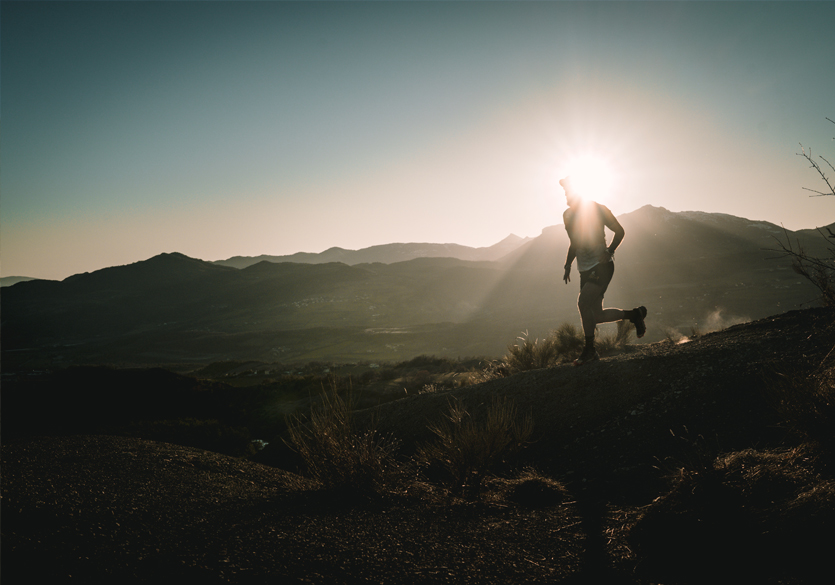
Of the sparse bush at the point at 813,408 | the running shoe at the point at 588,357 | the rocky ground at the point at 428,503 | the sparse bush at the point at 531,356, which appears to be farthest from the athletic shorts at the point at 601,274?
the sparse bush at the point at 531,356

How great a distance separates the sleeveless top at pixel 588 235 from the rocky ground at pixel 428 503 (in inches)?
52.4

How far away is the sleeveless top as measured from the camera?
521cm

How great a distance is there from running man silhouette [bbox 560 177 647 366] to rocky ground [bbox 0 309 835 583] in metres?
0.65

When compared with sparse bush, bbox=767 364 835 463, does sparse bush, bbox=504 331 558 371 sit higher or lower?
lower

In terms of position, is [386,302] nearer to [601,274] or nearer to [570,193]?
[570,193]

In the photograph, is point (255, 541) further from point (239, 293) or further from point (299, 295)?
point (239, 293)

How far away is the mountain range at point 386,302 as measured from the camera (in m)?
40.9

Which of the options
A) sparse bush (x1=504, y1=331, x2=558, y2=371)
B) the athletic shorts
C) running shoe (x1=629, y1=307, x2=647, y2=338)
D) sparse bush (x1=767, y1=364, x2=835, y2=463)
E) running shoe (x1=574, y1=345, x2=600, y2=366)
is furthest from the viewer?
sparse bush (x1=504, y1=331, x2=558, y2=371)

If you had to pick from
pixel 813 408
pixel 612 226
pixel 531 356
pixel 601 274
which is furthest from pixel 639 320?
pixel 531 356

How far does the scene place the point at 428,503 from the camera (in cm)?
286

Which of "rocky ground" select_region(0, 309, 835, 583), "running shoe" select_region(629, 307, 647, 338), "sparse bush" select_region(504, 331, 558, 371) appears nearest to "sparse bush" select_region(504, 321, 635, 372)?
"sparse bush" select_region(504, 331, 558, 371)

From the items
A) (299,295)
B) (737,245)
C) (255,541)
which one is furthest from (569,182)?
(299,295)

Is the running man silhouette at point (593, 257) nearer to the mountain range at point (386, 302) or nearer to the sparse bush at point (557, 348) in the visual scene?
the sparse bush at point (557, 348)

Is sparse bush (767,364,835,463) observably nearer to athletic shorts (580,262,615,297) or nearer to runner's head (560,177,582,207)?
athletic shorts (580,262,615,297)
